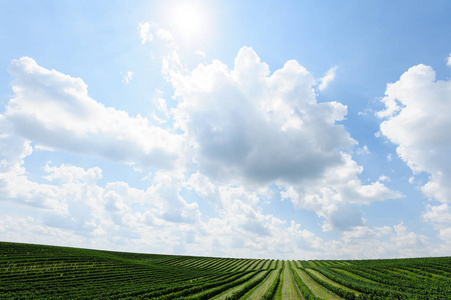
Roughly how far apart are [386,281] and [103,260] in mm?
88644

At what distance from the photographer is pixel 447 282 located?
4781 cm

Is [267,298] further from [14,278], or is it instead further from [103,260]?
[103,260]

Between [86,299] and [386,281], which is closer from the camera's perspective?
[86,299]

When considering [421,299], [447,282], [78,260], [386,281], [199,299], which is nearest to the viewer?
[421,299]

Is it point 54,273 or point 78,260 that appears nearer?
point 54,273

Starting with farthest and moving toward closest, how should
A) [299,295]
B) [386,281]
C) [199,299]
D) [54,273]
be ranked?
1. [54,273]
2. [386,281]
3. [299,295]
4. [199,299]

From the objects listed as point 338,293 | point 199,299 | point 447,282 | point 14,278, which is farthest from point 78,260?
point 447,282

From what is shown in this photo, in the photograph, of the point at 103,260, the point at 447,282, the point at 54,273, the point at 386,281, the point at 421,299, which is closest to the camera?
the point at 421,299

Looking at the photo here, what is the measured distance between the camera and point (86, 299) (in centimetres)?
3600

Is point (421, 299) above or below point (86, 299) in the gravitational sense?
above

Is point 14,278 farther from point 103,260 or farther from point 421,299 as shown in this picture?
point 421,299

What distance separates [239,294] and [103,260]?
7031 cm

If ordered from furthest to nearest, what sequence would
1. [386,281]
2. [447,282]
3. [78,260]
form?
[78,260]
[386,281]
[447,282]

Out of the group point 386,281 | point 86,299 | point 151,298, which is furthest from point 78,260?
point 386,281
